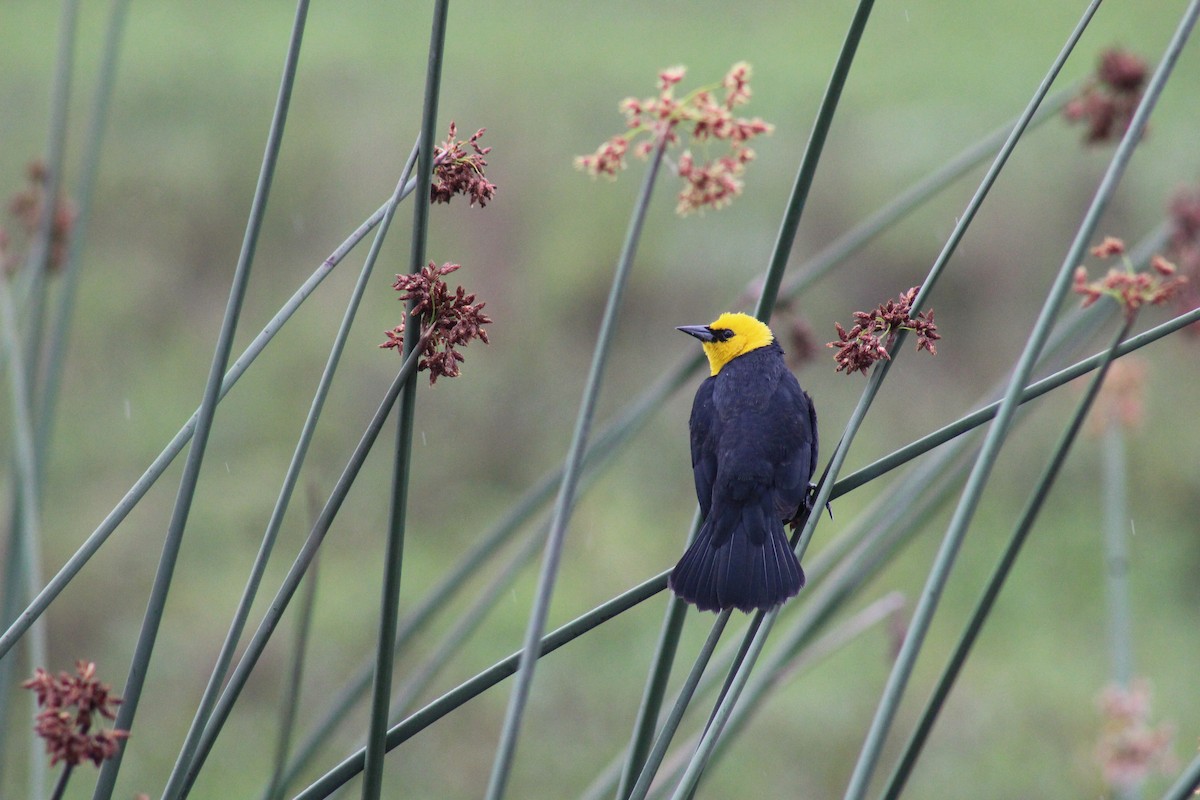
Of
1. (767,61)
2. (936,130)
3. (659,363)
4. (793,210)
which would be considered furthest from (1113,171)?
(767,61)

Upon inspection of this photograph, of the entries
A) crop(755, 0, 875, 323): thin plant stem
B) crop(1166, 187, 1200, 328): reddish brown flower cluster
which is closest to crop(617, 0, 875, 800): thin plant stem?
crop(755, 0, 875, 323): thin plant stem

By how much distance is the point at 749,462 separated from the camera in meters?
2.74

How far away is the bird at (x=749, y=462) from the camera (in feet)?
7.50

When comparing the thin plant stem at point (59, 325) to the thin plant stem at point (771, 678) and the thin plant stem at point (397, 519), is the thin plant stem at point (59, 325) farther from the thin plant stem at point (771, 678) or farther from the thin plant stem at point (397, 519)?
the thin plant stem at point (771, 678)

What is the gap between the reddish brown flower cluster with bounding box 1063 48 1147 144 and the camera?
276cm

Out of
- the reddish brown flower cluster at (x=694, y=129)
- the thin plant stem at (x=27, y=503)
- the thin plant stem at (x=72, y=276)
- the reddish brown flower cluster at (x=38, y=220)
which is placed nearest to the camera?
the reddish brown flower cluster at (x=694, y=129)

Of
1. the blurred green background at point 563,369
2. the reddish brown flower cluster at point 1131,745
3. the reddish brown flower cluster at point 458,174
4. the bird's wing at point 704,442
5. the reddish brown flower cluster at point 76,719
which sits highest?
the blurred green background at point 563,369

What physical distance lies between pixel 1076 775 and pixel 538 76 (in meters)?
6.37

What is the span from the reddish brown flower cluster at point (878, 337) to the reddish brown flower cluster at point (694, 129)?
33 centimetres

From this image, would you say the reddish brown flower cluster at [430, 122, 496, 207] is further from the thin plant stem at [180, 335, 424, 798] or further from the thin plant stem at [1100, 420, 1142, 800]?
the thin plant stem at [1100, 420, 1142, 800]

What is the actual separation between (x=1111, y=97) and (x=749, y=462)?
1240mm

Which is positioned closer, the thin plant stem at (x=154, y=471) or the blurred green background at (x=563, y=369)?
the thin plant stem at (x=154, y=471)

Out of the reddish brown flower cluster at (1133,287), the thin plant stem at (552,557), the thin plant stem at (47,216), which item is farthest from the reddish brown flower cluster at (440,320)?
the thin plant stem at (47,216)

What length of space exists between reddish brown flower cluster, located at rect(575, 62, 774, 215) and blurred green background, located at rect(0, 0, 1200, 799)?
3.95 meters
